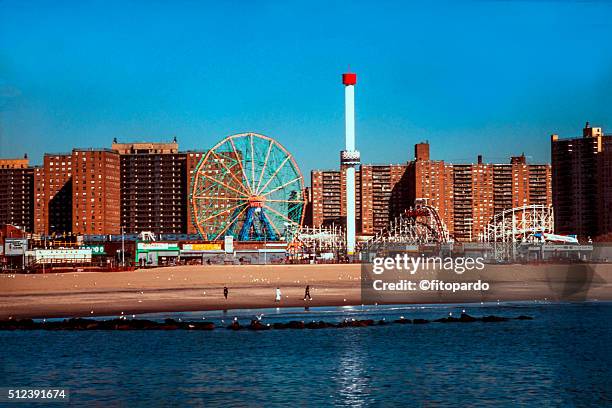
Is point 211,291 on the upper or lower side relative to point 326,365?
upper

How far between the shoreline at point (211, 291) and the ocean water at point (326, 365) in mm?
7047

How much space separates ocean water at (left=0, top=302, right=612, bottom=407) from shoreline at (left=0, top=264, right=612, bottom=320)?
23.1 ft

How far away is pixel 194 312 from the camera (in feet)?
208

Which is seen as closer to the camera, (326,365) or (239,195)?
(326,365)

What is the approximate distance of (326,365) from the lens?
4316cm

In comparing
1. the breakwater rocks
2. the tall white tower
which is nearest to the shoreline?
the breakwater rocks

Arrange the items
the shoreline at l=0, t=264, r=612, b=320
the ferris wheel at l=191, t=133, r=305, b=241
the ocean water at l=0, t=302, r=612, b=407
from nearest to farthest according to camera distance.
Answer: the ocean water at l=0, t=302, r=612, b=407 → the shoreline at l=0, t=264, r=612, b=320 → the ferris wheel at l=191, t=133, r=305, b=241

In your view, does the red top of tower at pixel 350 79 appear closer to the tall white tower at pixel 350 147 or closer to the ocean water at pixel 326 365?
the tall white tower at pixel 350 147

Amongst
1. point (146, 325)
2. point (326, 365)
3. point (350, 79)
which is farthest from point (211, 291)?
point (350, 79)

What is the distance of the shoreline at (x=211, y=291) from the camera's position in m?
65.8

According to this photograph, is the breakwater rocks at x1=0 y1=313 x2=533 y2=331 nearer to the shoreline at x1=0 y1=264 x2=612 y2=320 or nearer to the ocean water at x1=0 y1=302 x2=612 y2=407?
the ocean water at x1=0 y1=302 x2=612 y2=407

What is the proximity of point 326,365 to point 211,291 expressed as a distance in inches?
1466

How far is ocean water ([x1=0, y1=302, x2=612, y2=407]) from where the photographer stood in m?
35.8

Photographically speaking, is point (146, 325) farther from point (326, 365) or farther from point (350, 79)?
point (350, 79)
